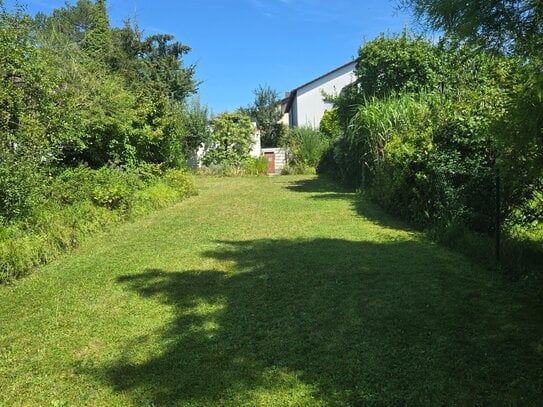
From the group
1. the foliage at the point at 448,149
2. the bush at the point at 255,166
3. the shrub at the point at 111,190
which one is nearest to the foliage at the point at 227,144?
the bush at the point at 255,166

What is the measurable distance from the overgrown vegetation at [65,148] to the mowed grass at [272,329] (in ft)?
2.79

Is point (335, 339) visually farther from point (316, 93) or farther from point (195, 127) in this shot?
point (316, 93)

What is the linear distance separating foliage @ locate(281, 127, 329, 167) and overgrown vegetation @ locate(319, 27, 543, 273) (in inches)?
418

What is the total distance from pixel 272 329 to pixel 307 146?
74.3 feet

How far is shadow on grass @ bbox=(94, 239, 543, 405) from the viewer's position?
3.02 m

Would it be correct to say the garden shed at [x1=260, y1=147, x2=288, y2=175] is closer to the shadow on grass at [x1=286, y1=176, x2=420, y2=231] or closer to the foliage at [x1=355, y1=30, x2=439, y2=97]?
the shadow on grass at [x1=286, y1=176, x2=420, y2=231]

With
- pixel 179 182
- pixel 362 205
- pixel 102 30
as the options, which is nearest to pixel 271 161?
pixel 102 30

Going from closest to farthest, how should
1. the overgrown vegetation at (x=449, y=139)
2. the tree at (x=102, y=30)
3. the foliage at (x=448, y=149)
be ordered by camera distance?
the overgrown vegetation at (x=449, y=139) → the foliage at (x=448, y=149) → the tree at (x=102, y=30)

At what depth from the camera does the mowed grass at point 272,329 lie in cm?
307

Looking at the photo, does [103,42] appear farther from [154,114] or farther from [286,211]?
[286,211]

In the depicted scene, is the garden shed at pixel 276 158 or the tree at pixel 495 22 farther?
the garden shed at pixel 276 158

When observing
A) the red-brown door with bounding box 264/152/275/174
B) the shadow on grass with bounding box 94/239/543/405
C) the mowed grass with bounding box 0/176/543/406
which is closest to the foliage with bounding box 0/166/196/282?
the mowed grass with bounding box 0/176/543/406

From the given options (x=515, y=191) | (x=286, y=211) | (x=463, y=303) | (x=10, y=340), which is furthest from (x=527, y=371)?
(x=286, y=211)

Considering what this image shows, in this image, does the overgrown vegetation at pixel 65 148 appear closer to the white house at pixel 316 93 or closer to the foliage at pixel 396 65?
the foliage at pixel 396 65
